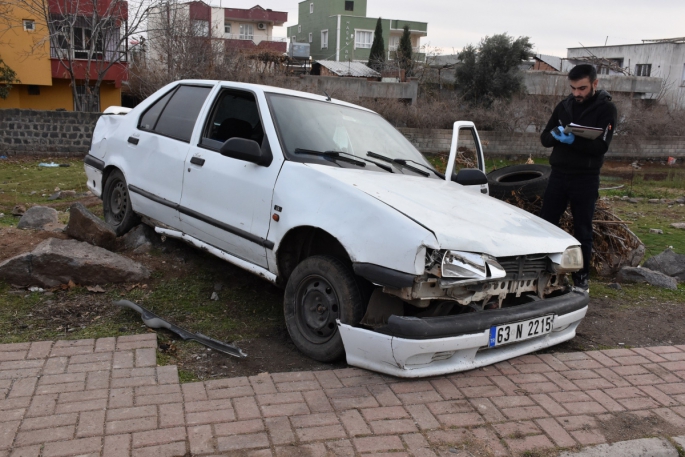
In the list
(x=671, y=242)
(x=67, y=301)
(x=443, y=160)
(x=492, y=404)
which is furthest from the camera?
(x=443, y=160)

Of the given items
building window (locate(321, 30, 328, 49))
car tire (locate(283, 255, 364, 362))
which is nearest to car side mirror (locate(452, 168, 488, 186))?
car tire (locate(283, 255, 364, 362))

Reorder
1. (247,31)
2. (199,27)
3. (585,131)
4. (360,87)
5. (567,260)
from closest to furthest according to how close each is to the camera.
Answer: (567,260) → (585,131) → (199,27) → (360,87) → (247,31)

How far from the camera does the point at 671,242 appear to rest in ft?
Result: 29.3

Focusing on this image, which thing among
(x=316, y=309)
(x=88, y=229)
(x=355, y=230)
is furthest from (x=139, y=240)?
(x=355, y=230)

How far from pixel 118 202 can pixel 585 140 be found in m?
4.59

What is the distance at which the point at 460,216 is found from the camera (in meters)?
3.89

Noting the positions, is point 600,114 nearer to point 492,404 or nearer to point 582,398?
point 582,398

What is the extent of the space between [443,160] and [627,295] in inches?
517

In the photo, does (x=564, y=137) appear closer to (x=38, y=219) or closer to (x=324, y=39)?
(x=38, y=219)

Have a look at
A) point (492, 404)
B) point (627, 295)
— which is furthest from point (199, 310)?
point (627, 295)

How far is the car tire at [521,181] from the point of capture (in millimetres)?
6387

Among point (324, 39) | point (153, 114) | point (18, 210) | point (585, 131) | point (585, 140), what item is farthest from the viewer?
point (324, 39)

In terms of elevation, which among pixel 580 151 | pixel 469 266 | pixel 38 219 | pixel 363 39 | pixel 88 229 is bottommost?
pixel 38 219

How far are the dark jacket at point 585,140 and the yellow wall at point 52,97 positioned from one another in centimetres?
2809
